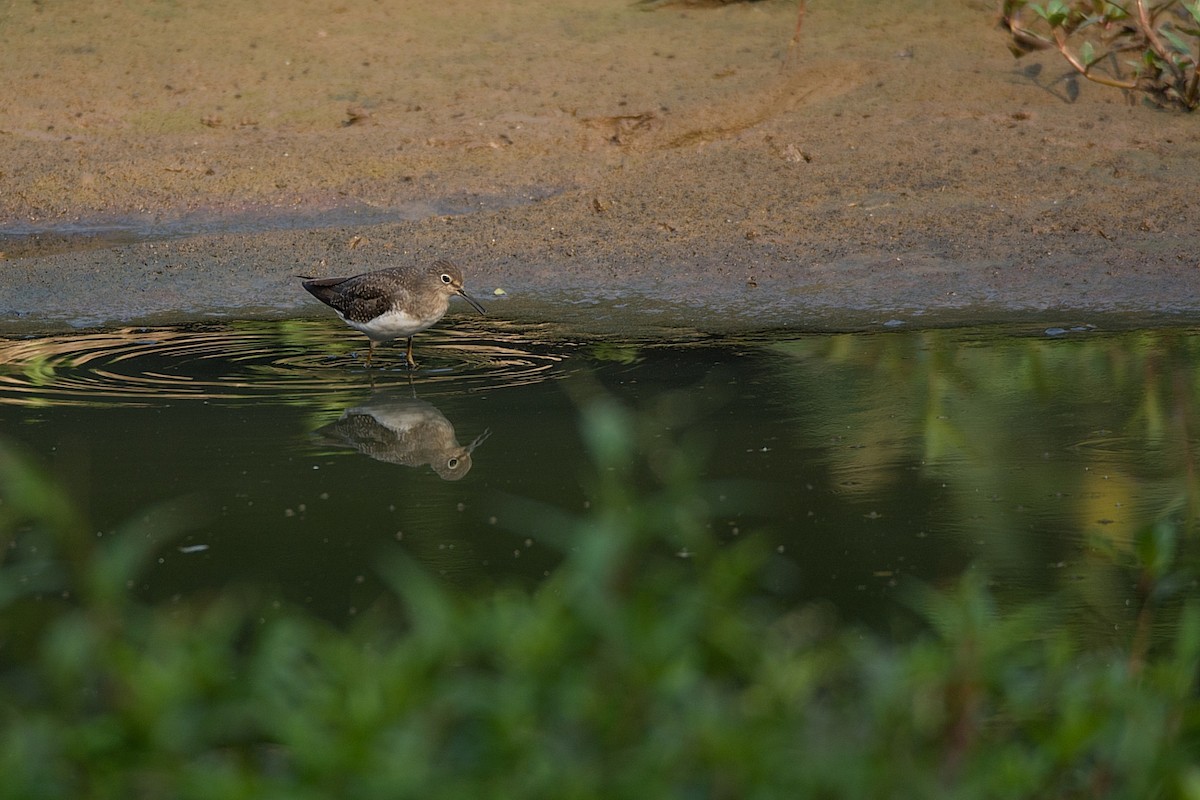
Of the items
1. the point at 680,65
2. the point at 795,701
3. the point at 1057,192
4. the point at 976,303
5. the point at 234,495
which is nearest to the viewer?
the point at 795,701

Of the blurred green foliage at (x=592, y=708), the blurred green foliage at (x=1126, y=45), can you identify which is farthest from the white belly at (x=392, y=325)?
the blurred green foliage at (x=592, y=708)

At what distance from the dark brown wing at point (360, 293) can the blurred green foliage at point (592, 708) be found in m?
5.23

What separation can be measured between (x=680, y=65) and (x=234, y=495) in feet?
24.4

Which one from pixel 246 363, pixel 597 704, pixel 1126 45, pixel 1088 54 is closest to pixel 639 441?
pixel 246 363

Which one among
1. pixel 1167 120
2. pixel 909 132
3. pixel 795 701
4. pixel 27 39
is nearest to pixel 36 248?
pixel 27 39

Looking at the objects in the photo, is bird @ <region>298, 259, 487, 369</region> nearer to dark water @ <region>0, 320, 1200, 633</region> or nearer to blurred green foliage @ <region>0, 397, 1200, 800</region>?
dark water @ <region>0, 320, 1200, 633</region>

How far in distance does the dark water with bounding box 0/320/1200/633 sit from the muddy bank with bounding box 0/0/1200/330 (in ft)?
3.03

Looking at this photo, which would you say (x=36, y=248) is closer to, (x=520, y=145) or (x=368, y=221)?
(x=368, y=221)

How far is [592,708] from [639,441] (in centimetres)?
391

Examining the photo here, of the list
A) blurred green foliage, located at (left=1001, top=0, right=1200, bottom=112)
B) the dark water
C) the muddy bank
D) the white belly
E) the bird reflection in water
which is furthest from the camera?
blurred green foliage, located at (left=1001, top=0, right=1200, bottom=112)

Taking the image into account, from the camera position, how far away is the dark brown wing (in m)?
7.89

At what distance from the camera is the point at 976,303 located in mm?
8938

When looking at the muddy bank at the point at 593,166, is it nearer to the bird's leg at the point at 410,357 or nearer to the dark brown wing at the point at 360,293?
the dark brown wing at the point at 360,293

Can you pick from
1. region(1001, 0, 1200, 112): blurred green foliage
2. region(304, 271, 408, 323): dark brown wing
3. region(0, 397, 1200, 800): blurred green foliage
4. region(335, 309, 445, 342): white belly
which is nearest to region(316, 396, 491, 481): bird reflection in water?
region(335, 309, 445, 342): white belly
